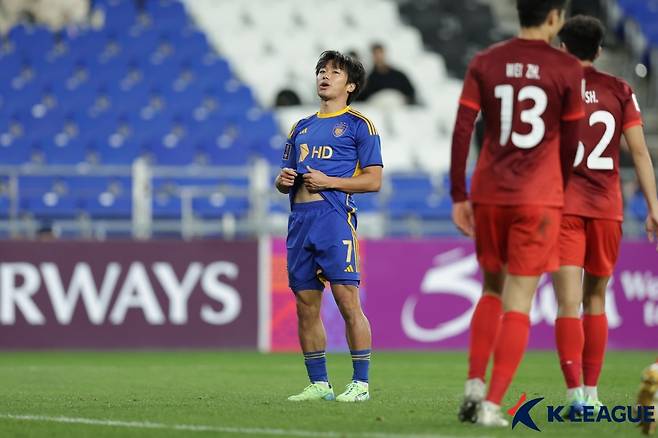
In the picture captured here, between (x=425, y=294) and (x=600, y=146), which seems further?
(x=425, y=294)

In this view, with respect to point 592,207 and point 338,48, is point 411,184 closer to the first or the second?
point 338,48

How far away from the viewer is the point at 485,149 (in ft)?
20.6

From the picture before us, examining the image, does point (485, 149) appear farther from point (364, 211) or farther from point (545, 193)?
point (364, 211)

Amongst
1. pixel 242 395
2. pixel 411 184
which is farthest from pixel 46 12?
pixel 242 395

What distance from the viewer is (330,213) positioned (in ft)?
26.1

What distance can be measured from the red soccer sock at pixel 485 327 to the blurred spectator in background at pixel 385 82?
488 inches

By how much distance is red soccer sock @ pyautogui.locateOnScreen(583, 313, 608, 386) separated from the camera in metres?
7.36

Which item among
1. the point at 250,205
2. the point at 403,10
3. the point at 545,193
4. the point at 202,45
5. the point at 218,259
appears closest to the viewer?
the point at 545,193

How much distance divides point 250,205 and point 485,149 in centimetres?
1010

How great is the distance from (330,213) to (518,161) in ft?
6.72

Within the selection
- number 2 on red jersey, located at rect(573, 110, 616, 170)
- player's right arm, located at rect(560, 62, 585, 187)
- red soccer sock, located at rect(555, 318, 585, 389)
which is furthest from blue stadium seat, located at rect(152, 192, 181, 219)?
player's right arm, located at rect(560, 62, 585, 187)

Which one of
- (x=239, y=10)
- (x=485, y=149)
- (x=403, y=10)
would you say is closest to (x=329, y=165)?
(x=485, y=149)

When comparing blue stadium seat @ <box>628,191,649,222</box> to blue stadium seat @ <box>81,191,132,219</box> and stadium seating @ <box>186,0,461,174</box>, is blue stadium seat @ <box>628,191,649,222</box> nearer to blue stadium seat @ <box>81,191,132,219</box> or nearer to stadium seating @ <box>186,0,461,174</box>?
stadium seating @ <box>186,0,461,174</box>

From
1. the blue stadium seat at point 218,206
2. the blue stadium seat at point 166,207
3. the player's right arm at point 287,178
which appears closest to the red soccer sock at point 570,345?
the player's right arm at point 287,178
